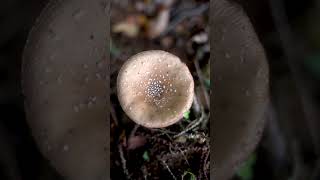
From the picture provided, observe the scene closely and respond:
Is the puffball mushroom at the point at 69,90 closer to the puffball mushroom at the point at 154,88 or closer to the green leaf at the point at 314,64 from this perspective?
the puffball mushroom at the point at 154,88

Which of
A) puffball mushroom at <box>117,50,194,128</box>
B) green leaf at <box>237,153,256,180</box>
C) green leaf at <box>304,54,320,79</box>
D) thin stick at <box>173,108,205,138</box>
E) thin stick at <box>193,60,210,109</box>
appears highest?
puffball mushroom at <box>117,50,194,128</box>

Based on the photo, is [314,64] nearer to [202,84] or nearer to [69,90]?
[202,84]

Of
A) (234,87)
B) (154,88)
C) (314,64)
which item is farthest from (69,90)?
(314,64)

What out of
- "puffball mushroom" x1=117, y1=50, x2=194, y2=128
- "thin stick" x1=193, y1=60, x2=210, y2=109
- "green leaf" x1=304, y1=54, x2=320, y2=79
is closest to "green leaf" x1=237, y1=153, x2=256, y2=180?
"green leaf" x1=304, y1=54, x2=320, y2=79

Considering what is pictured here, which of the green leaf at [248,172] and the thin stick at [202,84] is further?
the green leaf at [248,172]

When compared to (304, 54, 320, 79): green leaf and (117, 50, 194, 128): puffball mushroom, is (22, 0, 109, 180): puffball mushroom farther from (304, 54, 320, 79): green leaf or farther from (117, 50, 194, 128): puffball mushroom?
(304, 54, 320, 79): green leaf

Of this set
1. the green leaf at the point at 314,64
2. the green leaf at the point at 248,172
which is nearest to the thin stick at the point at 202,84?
the green leaf at the point at 248,172

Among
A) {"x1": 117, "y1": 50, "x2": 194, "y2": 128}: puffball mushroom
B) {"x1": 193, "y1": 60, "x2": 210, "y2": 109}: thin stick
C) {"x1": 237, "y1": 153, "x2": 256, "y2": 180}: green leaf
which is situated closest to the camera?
{"x1": 117, "y1": 50, "x2": 194, "y2": 128}: puffball mushroom
